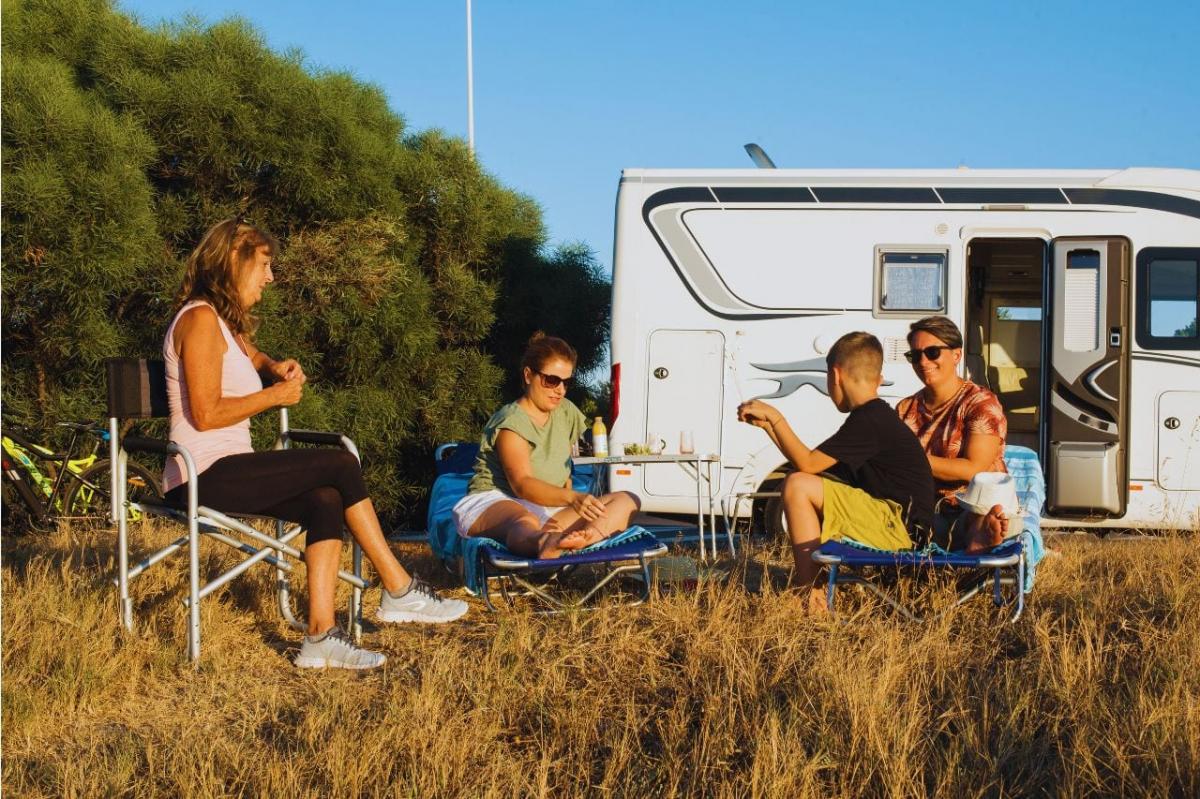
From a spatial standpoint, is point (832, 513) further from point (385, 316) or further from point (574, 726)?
point (385, 316)

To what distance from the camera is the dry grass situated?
273 cm

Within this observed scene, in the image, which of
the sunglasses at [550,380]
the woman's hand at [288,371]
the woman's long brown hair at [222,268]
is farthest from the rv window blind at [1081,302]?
the woman's long brown hair at [222,268]

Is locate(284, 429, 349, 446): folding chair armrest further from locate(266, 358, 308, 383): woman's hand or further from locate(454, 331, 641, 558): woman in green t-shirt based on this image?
locate(454, 331, 641, 558): woman in green t-shirt

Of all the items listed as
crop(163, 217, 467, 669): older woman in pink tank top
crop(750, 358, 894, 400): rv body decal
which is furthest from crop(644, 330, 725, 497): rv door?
crop(163, 217, 467, 669): older woman in pink tank top

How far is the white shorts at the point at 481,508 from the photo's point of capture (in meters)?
4.79

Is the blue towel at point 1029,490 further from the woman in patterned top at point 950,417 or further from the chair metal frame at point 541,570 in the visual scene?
the chair metal frame at point 541,570

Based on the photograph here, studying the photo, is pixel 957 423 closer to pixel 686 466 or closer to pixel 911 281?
pixel 686 466

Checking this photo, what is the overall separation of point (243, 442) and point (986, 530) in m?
2.48

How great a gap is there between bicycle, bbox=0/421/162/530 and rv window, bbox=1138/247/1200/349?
20.2 feet

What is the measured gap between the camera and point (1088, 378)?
7281 millimetres

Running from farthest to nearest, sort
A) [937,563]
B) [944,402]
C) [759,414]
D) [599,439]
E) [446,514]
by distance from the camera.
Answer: [599,439]
[446,514]
[944,402]
[759,414]
[937,563]

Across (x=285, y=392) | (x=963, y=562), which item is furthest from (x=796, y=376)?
(x=285, y=392)

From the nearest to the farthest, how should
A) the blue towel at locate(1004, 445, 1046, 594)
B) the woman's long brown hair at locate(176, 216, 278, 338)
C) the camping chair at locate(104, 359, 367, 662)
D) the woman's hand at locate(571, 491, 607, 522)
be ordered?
the camping chair at locate(104, 359, 367, 662) → the woman's long brown hair at locate(176, 216, 278, 338) → the blue towel at locate(1004, 445, 1046, 594) → the woman's hand at locate(571, 491, 607, 522)

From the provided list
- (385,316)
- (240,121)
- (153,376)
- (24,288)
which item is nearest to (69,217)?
(24,288)
